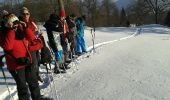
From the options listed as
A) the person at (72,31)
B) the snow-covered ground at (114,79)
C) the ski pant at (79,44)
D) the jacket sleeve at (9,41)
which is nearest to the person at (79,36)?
the ski pant at (79,44)

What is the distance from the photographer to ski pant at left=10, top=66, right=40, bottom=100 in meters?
7.48

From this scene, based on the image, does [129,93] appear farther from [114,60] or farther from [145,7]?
[145,7]

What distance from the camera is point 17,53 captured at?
7.36m

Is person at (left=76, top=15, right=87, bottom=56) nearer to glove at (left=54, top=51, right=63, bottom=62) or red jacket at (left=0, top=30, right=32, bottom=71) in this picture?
glove at (left=54, top=51, right=63, bottom=62)

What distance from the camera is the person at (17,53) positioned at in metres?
7.22

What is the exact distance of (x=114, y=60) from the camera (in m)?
12.2

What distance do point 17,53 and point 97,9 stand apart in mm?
85857

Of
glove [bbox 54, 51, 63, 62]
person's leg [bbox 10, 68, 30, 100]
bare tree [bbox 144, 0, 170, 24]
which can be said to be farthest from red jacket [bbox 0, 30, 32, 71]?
bare tree [bbox 144, 0, 170, 24]

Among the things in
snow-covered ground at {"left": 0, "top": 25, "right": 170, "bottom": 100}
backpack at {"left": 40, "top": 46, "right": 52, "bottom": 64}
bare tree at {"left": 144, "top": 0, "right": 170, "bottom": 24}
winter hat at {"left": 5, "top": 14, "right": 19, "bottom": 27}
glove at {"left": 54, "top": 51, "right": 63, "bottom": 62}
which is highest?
winter hat at {"left": 5, "top": 14, "right": 19, "bottom": 27}

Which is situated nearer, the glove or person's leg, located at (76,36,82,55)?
the glove

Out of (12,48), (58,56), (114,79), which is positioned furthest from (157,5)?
(12,48)

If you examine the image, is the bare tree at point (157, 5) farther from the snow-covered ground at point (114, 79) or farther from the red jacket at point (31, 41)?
the red jacket at point (31, 41)

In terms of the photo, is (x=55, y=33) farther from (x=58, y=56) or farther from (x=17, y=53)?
(x=17, y=53)

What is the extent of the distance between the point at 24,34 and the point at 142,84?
2793mm
